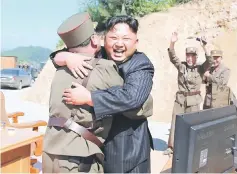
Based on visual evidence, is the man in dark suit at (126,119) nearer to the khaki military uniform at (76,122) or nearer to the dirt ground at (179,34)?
the khaki military uniform at (76,122)

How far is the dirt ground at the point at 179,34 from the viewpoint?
12656mm

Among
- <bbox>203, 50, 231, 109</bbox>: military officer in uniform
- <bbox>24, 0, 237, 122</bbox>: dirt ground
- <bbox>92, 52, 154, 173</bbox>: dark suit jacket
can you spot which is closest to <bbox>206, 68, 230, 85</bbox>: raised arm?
<bbox>203, 50, 231, 109</bbox>: military officer in uniform

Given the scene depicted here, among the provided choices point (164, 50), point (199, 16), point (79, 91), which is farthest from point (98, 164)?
point (199, 16)

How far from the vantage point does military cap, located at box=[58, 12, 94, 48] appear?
1.83 m

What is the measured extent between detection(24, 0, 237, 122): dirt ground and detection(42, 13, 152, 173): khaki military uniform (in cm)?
1000

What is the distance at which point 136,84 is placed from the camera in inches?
69.9

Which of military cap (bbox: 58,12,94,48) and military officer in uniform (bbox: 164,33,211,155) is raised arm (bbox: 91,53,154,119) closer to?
military cap (bbox: 58,12,94,48)

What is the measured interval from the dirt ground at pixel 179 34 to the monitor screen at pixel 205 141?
10040mm

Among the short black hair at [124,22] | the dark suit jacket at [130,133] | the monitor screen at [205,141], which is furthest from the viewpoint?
the short black hair at [124,22]

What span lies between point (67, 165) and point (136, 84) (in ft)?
1.66

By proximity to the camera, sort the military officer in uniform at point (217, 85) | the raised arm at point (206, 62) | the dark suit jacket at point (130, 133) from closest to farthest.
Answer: the dark suit jacket at point (130, 133), the raised arm at point (206, 62), the military officer in uniform at point (217, 85)

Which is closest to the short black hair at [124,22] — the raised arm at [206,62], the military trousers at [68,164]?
the military trousers at [68,164]

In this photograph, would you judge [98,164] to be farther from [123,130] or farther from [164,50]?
[164,50]

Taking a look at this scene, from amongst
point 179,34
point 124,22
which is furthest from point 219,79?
point 179,34
